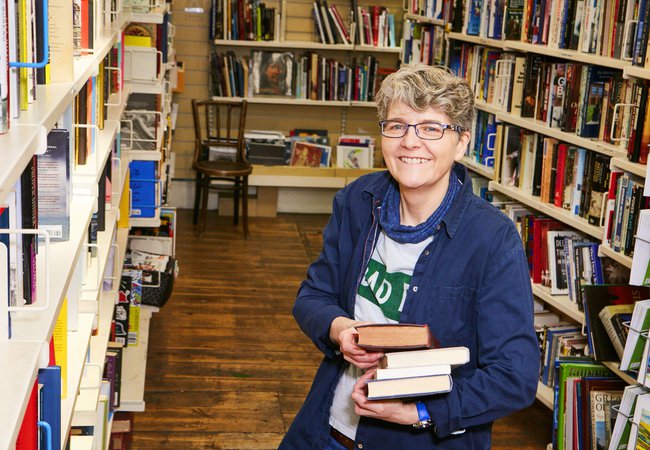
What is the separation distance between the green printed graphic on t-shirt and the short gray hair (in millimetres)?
334

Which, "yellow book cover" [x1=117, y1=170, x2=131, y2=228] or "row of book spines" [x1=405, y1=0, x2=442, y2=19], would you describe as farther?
"row of book spines" [x1=405, y1=0, x2=442, y2=19]

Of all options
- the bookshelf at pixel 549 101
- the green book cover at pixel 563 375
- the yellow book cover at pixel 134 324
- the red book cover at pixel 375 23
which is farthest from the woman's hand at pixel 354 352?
the red book cover at pixel 375 23

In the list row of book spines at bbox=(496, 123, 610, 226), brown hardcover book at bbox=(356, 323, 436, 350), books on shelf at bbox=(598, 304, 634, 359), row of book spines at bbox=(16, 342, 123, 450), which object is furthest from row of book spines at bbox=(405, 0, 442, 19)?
row of book spines at bbox=(16, 342, 123, 450)

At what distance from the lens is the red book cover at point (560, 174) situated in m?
3.92

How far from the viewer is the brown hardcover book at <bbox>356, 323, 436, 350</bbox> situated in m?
1.71

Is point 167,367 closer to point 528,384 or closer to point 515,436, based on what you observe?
point 515,436

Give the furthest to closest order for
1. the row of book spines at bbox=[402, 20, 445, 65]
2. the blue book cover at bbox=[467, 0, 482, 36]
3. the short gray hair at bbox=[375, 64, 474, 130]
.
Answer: the row of book spines at bbox=[402, 20, 445, 65] → the blue book cover at bbox=[467, 0, 482, 36] → the short gray hair at bbox=[375, 64, 474, 130]

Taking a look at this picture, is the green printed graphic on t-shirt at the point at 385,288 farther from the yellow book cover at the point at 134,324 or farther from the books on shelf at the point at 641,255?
the yellow book cover at the point at 134,324

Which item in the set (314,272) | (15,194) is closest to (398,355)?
(314,272)

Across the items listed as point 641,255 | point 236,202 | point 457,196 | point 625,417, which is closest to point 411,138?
point 457,196

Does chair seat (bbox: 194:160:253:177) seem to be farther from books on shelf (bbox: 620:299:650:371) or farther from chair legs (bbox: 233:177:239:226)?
books on shelf (bbox: 620:299:650:371)

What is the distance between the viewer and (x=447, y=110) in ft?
6.03

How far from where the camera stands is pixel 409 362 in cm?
173

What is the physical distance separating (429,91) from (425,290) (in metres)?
0.39
